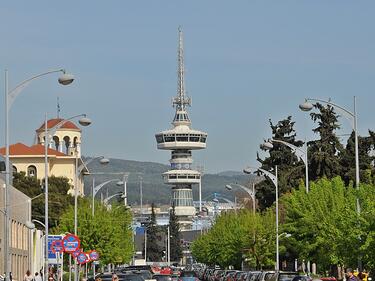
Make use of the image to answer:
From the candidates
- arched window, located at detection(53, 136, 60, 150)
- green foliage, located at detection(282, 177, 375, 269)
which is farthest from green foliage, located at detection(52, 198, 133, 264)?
arched window, located at detection(53, 136, 60, 150)

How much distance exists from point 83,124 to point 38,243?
45.9 metres

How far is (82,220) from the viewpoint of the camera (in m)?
82.8

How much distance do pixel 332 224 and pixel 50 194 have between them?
265 feet

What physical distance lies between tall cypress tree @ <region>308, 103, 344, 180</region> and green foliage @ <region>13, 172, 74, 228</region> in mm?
37029

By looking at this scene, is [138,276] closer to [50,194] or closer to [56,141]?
[50,194]

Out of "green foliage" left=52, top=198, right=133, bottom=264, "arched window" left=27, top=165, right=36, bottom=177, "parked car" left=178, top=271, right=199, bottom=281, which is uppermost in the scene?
"arched window" left=27, top=165, right=36, bottom=177

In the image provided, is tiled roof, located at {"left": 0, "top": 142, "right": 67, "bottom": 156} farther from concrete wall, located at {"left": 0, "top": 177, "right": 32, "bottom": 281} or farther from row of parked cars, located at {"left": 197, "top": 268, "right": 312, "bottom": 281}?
row of parked cars, located at {"left": 197, "top": 268, "right": 312, "bottom": 281}

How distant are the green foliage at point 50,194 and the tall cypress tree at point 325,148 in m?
37.0

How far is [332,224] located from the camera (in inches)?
2015

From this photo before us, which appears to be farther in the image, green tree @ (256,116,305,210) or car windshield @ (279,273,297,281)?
green tree @ (256,116,305,210)

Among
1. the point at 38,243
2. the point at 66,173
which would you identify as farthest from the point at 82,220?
the point at 66,173

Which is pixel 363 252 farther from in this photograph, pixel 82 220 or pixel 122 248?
pixel 122 248

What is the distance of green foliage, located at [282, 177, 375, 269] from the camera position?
43.6m

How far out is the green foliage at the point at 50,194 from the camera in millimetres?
123175
